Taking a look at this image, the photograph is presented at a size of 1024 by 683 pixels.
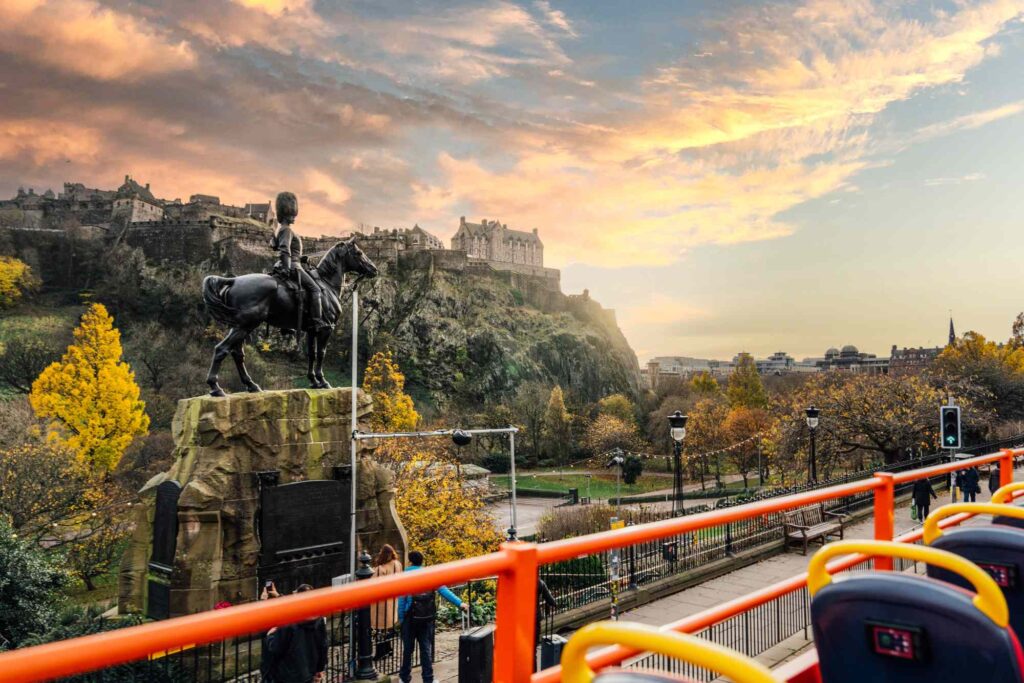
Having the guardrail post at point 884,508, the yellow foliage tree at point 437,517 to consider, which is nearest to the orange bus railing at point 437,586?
the guardrail post at point 884,508

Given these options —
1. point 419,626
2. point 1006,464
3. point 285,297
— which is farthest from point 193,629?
point 285,297

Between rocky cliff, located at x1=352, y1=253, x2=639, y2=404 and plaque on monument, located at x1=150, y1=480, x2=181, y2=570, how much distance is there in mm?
72126

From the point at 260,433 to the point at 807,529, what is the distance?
12.5m

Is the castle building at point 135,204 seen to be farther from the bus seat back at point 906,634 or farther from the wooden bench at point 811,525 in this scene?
the bus seat back at point 906,634

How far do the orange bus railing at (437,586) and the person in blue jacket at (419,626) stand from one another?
2696 mm

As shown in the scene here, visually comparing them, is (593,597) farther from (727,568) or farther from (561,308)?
(561,308)

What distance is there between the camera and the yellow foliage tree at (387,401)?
41784 millimetres

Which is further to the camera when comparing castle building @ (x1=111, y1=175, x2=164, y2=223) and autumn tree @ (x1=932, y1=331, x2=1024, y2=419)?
castle building @ (x1=111, y1=175, x2=164, y2=223)

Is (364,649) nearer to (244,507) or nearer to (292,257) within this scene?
(244,507)

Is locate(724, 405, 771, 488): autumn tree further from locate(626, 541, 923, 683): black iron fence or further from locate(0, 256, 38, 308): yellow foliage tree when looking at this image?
locate(0, 256, 38, 308): yellow foliage tree

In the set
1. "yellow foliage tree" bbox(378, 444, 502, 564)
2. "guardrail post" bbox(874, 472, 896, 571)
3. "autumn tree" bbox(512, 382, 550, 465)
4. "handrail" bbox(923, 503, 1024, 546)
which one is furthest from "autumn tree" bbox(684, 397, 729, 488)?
"handrail" bbox(923, 503, 1024, 546)

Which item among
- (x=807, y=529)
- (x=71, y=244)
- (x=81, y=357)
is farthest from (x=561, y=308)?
(x=807, y=529)

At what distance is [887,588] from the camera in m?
2.04

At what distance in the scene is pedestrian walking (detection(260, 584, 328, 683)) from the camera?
3518mm
